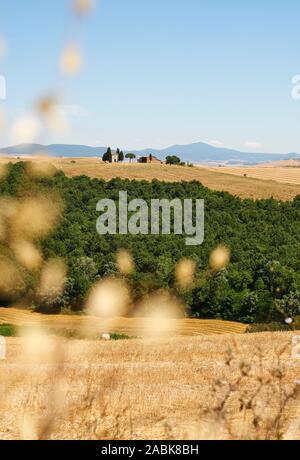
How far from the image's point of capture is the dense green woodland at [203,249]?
51500mm

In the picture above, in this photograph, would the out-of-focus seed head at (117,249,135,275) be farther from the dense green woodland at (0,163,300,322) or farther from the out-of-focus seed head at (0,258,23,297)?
the out-of-focus seed head at (0,258,23,297)

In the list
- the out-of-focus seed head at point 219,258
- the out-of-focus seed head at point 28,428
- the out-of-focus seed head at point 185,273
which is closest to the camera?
the out-of-focus seed head at point 28,428

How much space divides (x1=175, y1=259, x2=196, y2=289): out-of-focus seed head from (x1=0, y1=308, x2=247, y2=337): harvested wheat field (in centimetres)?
493

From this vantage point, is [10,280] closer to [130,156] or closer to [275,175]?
[275,175]

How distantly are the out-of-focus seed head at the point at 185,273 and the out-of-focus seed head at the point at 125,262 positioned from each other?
5013 millimetres

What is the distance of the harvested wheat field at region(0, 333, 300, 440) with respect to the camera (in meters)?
4.75

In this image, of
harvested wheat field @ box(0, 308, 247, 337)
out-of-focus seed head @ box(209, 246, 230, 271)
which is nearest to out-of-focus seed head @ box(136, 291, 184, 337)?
harvested wheat field @ box(0, 308, 247, 337)

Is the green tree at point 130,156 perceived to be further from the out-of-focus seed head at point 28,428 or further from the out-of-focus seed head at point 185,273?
the out-of-focus seed head at point 28,428

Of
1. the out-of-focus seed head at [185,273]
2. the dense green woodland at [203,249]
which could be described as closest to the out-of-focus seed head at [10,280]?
the dense green woodland at [203,249]

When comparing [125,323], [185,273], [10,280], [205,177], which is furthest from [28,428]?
[205,177]

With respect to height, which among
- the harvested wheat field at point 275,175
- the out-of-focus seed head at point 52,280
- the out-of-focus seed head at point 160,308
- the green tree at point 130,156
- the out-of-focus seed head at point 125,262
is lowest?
the out-of-focus seed head at point 160,308
